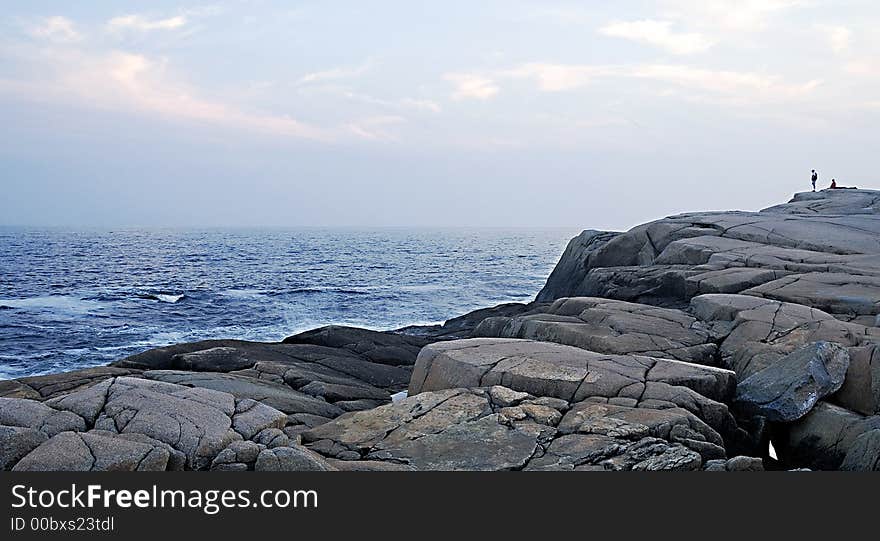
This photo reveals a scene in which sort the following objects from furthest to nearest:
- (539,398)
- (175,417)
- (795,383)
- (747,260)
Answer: (747,260), (795,383), (539,398), (175,417)

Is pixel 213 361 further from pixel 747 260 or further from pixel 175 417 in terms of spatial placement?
pixel 747 260

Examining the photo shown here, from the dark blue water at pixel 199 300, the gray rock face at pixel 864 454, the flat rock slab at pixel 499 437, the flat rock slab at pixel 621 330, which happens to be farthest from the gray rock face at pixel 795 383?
the dark blue water at pixel 199 300

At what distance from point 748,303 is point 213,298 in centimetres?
3076

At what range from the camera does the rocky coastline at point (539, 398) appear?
7.05 m

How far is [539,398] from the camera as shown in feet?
27.8

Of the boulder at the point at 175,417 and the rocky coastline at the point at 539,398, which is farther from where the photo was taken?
the boulder at the point at 175,417

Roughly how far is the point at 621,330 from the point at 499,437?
5.01 meters

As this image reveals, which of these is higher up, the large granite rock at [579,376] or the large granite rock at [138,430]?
the large granite rock at [579,376]

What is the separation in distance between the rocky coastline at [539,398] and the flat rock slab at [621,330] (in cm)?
4

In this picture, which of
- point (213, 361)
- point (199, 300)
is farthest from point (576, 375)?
point (199, 300)

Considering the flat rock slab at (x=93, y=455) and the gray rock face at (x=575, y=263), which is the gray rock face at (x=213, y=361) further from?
the gray rock face at (x=575, y=263)

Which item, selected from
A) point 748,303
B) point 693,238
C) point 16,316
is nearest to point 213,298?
point 16,316

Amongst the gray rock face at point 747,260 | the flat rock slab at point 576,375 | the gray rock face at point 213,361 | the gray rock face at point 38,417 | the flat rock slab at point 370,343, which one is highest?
the gray rock face at point 747,260

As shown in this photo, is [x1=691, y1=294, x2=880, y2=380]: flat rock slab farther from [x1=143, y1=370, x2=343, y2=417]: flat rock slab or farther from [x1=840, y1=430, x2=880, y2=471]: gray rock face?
[x1=143, y1=370, x2=343, y2=417]: flat rock slab
